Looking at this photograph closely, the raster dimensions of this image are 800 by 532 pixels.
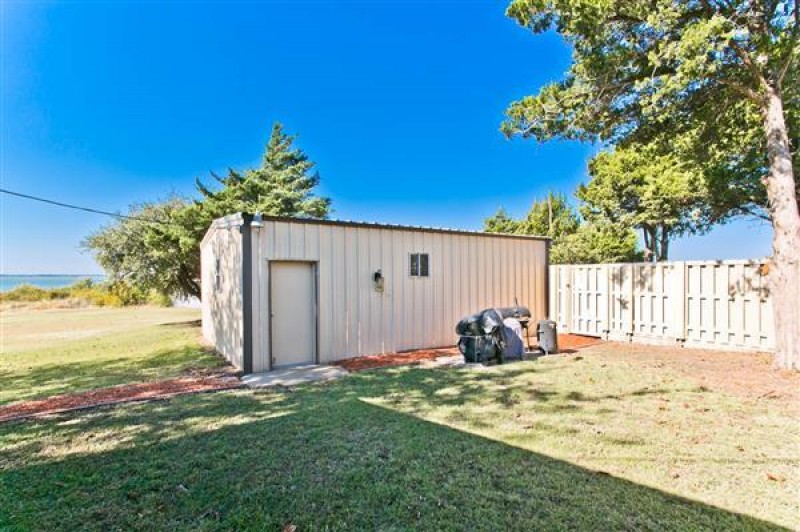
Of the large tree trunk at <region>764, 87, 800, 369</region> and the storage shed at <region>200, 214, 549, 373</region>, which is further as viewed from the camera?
the storage shed at <region>200, 214, 549, 373</region>

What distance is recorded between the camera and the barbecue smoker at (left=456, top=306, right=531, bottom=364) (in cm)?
724

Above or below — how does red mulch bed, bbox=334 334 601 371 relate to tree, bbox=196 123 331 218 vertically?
below

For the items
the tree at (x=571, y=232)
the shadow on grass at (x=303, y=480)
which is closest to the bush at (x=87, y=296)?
the tree at (x=571, y=232)

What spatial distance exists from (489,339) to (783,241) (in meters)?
5.15

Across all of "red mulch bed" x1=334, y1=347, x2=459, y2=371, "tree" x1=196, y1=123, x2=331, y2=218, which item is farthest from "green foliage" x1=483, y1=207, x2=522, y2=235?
"red mulch bed" x1=334, y1=347, x2=459, y2=371

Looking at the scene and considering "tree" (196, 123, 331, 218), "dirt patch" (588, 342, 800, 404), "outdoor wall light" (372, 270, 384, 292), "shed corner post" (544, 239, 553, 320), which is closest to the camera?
"dirt patch" (588, 342, 800, 404)

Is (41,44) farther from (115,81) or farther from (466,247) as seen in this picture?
(466,247)

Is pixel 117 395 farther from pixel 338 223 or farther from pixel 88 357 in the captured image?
pixel 338 223

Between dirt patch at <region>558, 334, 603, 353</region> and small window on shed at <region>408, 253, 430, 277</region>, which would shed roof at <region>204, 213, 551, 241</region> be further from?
dirt patch at <region>558, 334, 603, 353</region>

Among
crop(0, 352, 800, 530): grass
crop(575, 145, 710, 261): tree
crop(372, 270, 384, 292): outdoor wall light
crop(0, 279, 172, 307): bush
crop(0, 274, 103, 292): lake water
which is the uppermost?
crop(575, 145, 710, 261): tree

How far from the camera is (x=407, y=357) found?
8.12 meters

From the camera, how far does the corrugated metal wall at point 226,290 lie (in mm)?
7133

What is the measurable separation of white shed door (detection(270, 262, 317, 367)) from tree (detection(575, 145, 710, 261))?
1356 cm

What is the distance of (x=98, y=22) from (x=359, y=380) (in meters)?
11.3
